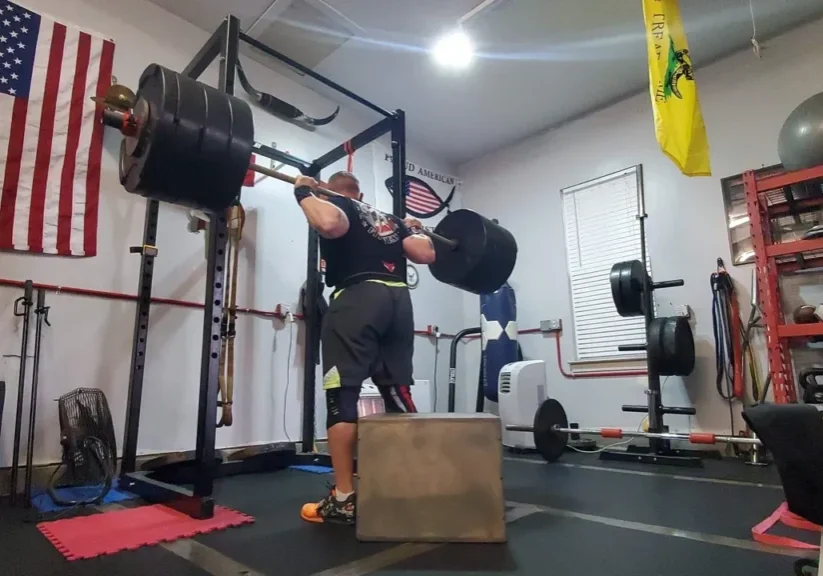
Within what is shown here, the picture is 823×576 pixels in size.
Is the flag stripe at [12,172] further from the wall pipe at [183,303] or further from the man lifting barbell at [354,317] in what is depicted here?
the man lifting barbell at [354,317]

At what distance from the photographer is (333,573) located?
1.40m

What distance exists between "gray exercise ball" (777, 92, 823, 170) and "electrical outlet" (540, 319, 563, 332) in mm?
2091

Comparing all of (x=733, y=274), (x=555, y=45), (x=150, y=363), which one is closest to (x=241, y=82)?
(x=150, y=363)

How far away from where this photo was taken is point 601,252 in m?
4.40

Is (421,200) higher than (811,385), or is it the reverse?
(421,200)

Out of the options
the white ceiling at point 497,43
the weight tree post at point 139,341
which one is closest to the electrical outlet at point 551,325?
the white ceiling at point 497,43

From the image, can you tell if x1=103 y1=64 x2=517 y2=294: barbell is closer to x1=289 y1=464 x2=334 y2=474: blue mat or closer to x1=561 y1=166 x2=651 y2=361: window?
x1=289 y1=464 x2=334 y2=474: blue mat

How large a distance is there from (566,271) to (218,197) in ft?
11.2

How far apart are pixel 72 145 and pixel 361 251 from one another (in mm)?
1903

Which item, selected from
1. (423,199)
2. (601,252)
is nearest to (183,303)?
(423,199)

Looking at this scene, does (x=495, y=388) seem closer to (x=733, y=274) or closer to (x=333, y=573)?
(x=733, y=274)

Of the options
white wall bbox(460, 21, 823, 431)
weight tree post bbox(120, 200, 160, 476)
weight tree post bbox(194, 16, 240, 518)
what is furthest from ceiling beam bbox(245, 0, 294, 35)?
white wall bbox(460, 21, 823, 431)

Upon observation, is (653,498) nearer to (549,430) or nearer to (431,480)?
(549,430)

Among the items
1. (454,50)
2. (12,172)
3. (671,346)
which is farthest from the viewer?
(454,50)
